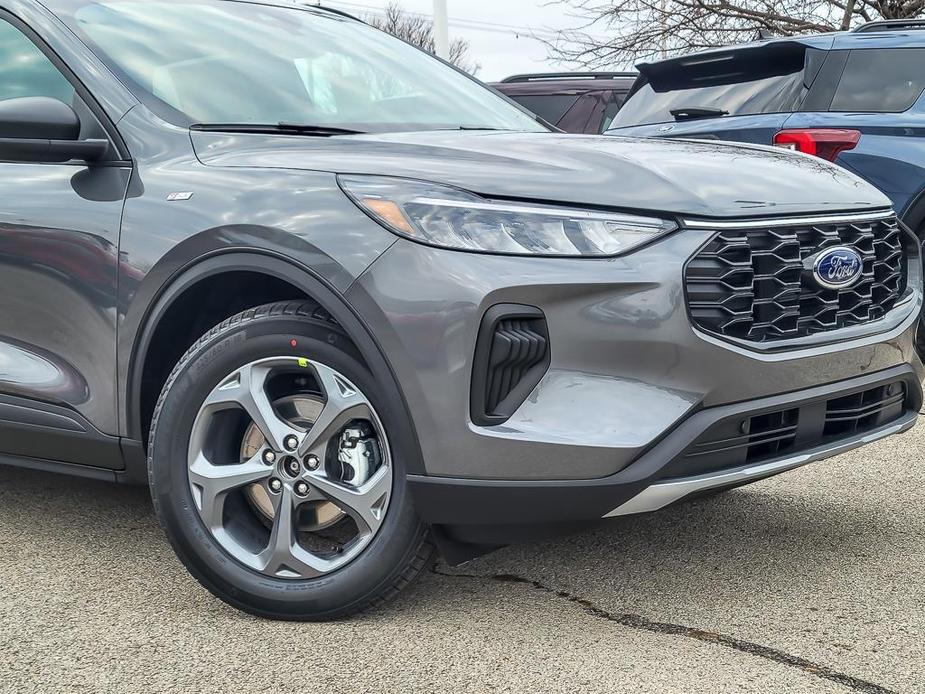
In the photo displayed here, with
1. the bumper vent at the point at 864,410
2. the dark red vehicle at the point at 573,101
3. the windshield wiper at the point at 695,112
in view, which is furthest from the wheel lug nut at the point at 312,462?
the dark red vehicle at the point at 573,101

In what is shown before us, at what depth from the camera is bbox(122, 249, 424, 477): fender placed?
273 centimetres

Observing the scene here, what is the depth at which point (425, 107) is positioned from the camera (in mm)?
3881

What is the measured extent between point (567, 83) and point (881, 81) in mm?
4316

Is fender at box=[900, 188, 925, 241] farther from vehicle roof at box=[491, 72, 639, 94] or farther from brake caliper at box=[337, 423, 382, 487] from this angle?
vehicle roof at box=[491, 72, 639, 94]

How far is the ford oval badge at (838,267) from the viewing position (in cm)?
293

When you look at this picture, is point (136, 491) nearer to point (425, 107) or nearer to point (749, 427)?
point (425, 107)

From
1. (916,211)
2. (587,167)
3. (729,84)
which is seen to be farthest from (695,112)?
(587,167)

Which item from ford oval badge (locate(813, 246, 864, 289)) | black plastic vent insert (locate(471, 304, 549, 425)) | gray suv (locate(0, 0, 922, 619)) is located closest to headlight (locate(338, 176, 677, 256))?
gray suv (locate(0, 0, 922, 619))

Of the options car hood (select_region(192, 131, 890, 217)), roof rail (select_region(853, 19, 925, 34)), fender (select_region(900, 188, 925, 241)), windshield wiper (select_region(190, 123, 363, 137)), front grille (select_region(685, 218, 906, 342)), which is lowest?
fender (select_region(900, 188, 925, 241))

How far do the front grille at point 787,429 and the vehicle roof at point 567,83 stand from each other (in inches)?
271

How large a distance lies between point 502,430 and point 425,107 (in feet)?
5.19

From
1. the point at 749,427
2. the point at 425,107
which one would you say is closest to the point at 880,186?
the point at 425,107

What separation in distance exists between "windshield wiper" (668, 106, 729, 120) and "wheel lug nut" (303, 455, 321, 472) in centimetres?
430

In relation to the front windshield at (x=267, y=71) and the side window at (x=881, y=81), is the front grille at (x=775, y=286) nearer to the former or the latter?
the front windshield at (x=267, y=71)
